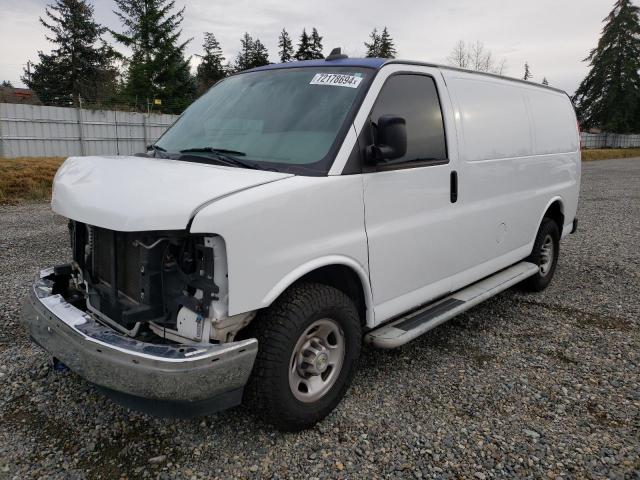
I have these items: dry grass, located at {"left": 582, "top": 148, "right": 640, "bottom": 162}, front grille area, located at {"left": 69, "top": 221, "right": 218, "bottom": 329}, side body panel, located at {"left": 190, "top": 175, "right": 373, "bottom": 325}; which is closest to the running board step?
side body panel, located at {"left": 190, "top": 175, "right": 373, "bottom": 325}

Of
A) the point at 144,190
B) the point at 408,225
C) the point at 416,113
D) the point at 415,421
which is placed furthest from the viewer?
the point at 416,113

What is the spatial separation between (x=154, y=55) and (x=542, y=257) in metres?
39.4

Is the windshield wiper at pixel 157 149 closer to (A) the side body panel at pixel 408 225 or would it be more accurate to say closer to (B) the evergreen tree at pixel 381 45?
(A) the side body panel at pixel 408 225

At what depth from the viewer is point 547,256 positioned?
5820mm

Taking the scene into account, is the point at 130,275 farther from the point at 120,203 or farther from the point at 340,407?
the point at 340,407

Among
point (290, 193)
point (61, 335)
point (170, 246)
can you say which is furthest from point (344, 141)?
point (61, 335)

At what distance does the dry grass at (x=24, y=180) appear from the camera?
40.1ft

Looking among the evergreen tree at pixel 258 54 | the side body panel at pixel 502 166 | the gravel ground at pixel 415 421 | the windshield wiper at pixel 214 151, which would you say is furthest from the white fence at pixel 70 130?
the evergreen tree at pixel 258 54

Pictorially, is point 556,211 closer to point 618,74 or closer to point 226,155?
point 226,155

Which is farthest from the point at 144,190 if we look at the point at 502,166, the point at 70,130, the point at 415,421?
the point at 70,130

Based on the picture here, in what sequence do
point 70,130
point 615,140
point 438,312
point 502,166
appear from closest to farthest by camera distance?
point 438,312
point 502,166
point 70,130
point 615,140

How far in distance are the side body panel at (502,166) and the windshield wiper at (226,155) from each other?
1.75m

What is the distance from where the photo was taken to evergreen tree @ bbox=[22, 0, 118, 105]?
45594mm

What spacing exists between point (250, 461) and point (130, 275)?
122 cm
